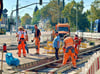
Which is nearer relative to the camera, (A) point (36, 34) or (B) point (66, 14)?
(A) point (36, 34)

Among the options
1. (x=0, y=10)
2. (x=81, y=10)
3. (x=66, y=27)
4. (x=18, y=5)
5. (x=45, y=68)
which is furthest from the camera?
(x=81, y=10)

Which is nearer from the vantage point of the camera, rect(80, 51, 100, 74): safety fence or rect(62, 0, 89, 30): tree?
rect(80, 51, 100, 74): safety fence

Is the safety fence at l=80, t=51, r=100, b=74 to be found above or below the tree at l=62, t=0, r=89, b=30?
below

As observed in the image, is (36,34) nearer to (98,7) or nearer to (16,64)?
(16,64)

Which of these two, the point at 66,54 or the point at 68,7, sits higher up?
the point at 68,7

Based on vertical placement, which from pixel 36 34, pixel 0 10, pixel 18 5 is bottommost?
pixel 36 34

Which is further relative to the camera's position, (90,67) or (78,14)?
(78,14)

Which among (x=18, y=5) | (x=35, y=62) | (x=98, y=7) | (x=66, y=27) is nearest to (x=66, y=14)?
(x=98, y=7)

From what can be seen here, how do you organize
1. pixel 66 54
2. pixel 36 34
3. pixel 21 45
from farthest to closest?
pixel 36 34
pixel 21 45
pixel 66 54

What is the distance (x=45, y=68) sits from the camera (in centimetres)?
1034

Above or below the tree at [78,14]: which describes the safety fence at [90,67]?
below

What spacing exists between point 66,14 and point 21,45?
4587cm

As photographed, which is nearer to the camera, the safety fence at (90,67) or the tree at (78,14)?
the safety fence at (90,67)

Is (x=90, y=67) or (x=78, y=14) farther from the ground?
(x=78, y=14)
